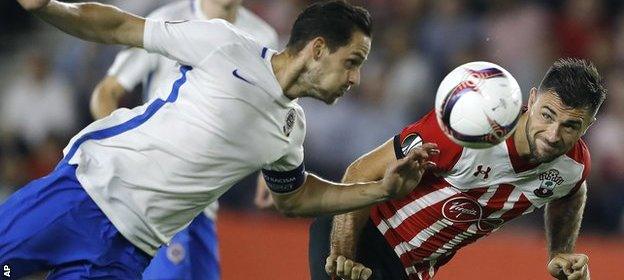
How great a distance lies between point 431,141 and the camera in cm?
520

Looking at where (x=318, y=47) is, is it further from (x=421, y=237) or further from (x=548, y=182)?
(x=548, y=182)

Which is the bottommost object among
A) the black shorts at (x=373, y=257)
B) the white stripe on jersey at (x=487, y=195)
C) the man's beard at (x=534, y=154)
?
the black shorts at (x=373, y=257)

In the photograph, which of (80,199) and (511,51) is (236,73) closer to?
(80,199)

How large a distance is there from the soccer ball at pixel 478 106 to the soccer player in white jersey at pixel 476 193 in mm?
341

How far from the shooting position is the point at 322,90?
4.88m

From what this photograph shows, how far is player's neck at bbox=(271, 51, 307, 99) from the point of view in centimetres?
487

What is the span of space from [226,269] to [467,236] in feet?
11.0

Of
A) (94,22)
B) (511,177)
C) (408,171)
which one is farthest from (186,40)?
(511,177)

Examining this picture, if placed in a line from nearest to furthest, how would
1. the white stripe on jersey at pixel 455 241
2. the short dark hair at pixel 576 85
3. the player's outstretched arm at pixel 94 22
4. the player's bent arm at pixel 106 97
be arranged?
the player's outstretched arm at pixel 94 22 → the short dark hair at pixel 576 85 → the white stripe on jersey at pixel 455 241 → the player's bent arm at pixel 106 97

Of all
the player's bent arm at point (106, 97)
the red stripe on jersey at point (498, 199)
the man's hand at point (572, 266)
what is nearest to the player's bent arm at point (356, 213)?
the red stripe on jersey at point (498, 199)

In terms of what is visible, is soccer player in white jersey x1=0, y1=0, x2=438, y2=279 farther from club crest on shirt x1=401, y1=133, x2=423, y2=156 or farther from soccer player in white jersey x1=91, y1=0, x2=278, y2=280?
soccer player in white jersey x1=91, y1=0, x2=278, y2=280

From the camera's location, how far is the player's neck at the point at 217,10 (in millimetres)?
6789

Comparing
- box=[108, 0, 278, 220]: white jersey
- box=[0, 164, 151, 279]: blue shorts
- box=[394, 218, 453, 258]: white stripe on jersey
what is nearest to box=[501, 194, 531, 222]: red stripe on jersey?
box=[394, 218, 453, 258]: white stripe on jersey

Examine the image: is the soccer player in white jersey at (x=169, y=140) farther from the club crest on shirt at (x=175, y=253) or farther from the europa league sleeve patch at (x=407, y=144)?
the club crest on shirt at (x=175, y=253)
